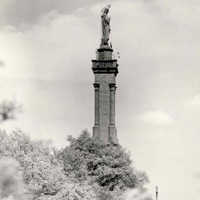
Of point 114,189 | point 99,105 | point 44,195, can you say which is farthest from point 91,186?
point 99,105

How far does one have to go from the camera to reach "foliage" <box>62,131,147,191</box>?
59.2 meters

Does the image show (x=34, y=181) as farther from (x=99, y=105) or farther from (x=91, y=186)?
(x=99, y=105)

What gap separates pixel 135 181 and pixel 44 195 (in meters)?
15.3

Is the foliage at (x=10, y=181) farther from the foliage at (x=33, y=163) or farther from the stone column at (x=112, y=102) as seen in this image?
the stone column at (x=112, y=102)

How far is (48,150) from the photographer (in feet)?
178

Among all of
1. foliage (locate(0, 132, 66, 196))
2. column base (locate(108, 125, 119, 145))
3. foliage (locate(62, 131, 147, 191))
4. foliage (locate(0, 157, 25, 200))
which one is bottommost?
foliage (locate(0, 157, 25, 200))

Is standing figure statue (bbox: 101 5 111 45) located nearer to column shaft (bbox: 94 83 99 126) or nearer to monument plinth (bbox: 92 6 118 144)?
monument plinth (bbox: 92 6 118 144)

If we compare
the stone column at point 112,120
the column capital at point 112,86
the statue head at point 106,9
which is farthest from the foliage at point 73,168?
the statue head at point 106,9

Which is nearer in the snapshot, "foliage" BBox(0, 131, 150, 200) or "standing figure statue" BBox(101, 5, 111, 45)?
"foliage" BBox(0, 131, 150, 200)

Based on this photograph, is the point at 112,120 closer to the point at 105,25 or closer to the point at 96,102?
the point at 96,102

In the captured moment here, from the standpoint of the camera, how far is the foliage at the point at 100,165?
194 feet

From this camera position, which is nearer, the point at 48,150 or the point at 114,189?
the point at 48,150

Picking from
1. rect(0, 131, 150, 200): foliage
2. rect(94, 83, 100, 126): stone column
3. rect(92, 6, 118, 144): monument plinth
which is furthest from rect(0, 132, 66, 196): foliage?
rect(94, 83, 100, 126): stone column

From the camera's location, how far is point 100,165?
6031 centimetres
